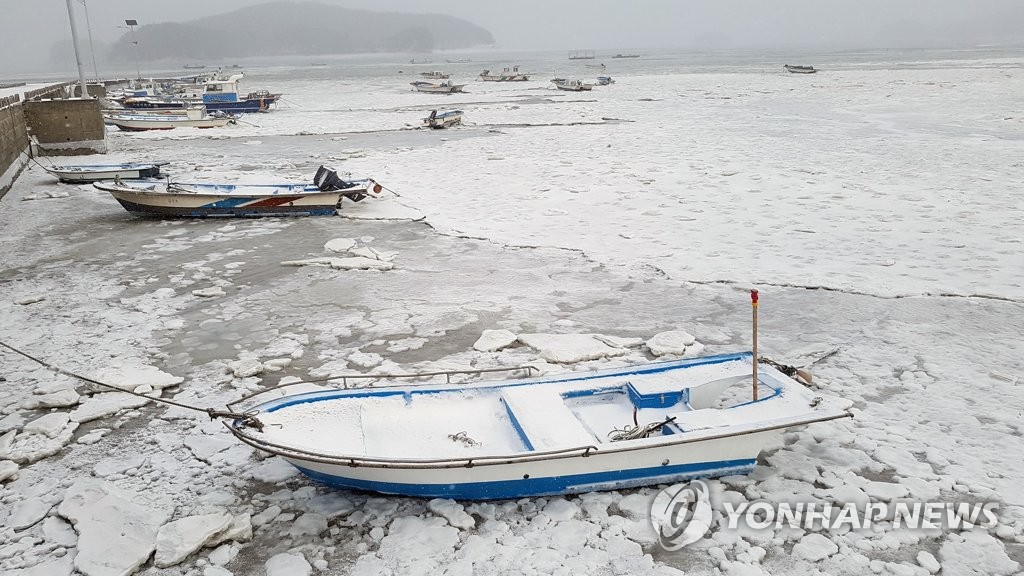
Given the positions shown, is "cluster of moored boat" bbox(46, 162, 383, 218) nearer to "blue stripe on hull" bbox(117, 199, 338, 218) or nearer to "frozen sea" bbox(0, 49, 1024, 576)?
"blue stripe on hull" bbox(117, 199, 338, 218)

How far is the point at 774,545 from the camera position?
14.3ft

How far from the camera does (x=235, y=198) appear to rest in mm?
12438

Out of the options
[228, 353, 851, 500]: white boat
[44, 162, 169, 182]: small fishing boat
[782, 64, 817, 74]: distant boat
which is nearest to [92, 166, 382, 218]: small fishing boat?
[44, 162, 169, 182]: small fishing boat

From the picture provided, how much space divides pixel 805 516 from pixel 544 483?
1772 millimetres

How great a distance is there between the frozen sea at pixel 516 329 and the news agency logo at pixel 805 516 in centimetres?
8

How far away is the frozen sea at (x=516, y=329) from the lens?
173 inches

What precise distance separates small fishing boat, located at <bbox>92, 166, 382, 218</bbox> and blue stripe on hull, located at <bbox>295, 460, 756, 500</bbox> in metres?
8.89

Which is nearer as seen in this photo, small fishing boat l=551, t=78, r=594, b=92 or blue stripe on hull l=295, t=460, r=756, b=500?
blue stripe on hull l=295, t=460, r=756, b=500

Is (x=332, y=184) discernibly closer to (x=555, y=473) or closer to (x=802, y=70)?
(x=555, y=473)

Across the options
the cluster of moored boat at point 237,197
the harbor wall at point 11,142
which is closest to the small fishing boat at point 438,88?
the harbor wall at point 11,142

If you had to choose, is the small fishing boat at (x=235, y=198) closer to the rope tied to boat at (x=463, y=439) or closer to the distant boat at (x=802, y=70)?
the rope tied to boat at (x=463, y=439)

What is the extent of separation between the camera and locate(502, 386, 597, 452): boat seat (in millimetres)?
4688

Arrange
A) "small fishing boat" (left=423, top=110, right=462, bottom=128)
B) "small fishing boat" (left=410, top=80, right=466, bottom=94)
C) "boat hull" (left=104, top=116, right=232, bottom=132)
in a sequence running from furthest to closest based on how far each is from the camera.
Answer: "small fishing boat" (left=410, top=80, right=466, bottom=94)
"boat hull" (left=104, top=116, right=232, bottom=132)
"small fishing boat" (left=423, top=110, right=462, bottom=128)

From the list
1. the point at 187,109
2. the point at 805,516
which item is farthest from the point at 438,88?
the point at 805,516
